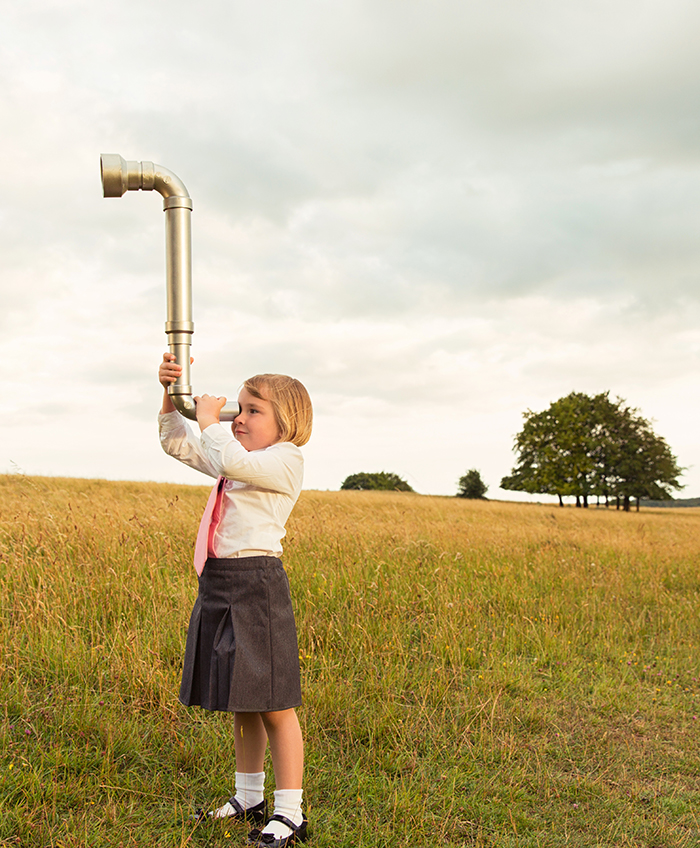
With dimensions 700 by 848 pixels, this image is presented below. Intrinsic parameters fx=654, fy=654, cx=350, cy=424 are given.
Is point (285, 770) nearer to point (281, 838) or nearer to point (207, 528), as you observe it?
point (281, 838)

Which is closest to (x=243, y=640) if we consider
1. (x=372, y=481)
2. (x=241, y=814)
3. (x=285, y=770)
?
(x=285, y=770)

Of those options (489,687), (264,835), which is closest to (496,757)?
(489,687)

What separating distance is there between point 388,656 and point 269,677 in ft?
7.14

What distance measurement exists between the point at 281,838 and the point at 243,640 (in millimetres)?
827

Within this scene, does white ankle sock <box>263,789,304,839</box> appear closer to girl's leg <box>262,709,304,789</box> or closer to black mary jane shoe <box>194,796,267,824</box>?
girl's leg <box>262,709,304,789</box>

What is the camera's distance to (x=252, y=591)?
2674 mm

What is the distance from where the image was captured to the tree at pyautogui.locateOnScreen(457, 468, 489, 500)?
5156 cm

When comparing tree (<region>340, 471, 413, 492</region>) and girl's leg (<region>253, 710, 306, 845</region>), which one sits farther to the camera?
tree (<region>340, 471, 413, 492</region>)

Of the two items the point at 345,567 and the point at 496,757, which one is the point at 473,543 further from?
the point at 496,757

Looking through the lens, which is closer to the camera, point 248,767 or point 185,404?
point 185,404

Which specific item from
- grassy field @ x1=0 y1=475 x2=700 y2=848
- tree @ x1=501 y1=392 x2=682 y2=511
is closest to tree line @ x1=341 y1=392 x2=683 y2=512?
tree @ x1=501 y1=392 x2=682 y2=511

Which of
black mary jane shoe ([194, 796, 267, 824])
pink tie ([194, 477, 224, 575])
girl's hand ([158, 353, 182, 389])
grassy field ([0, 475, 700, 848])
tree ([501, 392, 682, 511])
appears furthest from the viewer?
tree ([501, 392, 682, 511])

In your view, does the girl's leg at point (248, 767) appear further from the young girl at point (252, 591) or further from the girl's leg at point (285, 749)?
the girl's leg at point (285, 749)

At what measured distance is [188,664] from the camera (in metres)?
2.78
